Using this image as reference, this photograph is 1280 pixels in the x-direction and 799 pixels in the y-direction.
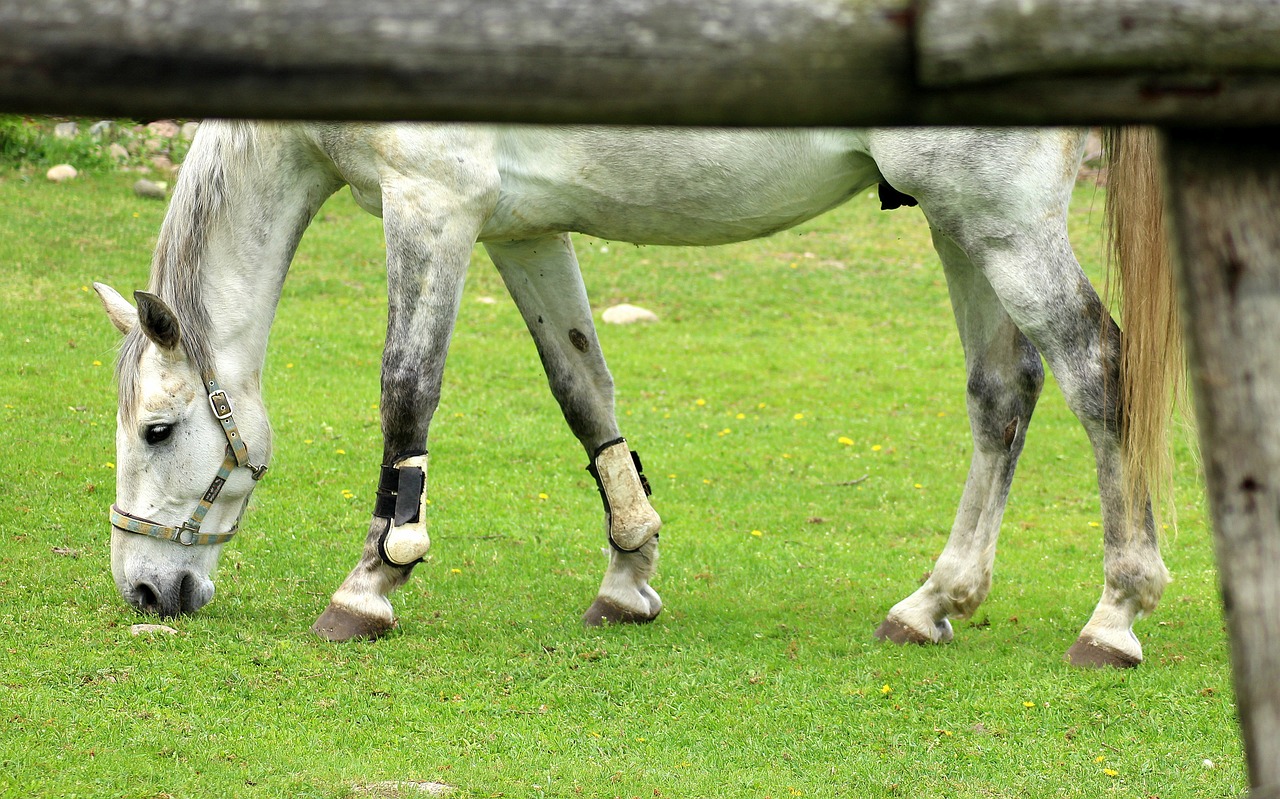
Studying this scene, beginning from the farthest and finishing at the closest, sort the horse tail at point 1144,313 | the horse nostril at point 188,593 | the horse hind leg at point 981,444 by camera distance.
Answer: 1. the horse hind leg at point 981,444
2. the horse nostril at point 188,593
3. the horse tail at point 1144,313

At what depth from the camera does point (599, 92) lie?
142 centimetres

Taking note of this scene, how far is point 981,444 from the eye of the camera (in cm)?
503

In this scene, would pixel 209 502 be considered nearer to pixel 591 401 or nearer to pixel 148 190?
pixel 591 401

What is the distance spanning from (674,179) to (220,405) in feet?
6.22

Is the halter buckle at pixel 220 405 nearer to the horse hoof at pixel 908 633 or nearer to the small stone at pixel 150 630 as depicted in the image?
the small stone at pixel 150 630

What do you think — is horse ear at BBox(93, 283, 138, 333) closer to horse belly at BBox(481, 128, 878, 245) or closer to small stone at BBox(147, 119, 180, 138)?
horse belly at BBox(481, 128, 878, 245)

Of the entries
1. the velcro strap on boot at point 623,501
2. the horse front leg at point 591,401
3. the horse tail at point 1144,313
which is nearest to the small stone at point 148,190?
the horse front leg at point 591,401

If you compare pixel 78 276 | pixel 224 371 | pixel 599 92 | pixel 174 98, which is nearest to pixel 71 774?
pixel 224 371

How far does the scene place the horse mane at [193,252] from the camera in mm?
4672

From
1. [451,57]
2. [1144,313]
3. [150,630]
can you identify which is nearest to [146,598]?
[150,630]

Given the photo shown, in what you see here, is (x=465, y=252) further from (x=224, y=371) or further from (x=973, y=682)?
(x=973, y=682)

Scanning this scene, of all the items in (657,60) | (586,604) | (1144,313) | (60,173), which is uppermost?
(657,60)

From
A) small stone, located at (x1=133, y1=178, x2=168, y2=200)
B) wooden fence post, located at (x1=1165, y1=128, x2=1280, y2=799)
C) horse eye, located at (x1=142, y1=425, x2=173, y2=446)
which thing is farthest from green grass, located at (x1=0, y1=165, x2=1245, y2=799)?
small stone, located at (x1=133, y1=178, x2=168, y2=200)

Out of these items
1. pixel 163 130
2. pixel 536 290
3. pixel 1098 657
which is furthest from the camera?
pixel 163 130
